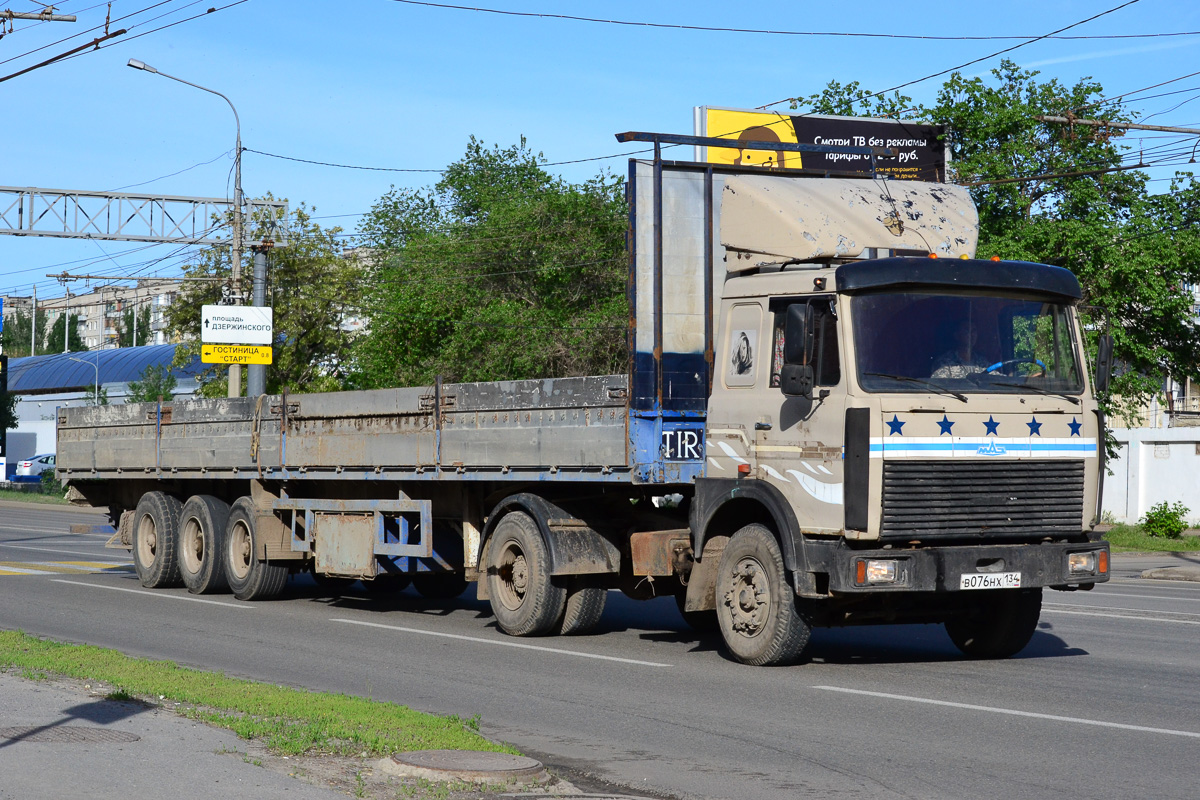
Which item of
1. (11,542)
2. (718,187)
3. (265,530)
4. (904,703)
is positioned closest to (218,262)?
(11,542)

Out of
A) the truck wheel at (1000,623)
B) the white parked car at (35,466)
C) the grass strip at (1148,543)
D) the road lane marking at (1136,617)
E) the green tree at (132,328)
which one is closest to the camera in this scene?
the truck wheel at (1000,623)

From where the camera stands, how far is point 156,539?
1791 cm

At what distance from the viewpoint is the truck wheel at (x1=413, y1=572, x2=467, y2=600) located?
16438mm

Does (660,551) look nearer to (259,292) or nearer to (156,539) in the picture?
(156,539)

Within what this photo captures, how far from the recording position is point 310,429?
15.2m

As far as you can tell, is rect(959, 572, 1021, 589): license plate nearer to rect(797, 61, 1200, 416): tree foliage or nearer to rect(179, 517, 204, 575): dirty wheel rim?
rect(179, 517, 204, 575): dirty wheel rim

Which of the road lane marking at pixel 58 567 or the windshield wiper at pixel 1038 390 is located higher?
the windshield wiper at pixel 1038 390

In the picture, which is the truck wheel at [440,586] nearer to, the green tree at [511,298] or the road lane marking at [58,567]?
the road lane marking at [58,567]

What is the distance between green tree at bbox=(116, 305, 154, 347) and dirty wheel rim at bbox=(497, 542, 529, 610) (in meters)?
129

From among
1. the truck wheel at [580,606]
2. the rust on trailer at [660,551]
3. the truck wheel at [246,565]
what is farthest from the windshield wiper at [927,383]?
the truck wheel at [246,565]

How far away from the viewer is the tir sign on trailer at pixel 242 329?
105ft

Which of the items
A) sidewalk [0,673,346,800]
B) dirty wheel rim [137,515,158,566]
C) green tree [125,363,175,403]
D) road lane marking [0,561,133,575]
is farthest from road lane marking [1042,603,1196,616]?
→ green tree [125,363,175,403]

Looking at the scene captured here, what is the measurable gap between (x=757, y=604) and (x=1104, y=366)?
3.03 metres

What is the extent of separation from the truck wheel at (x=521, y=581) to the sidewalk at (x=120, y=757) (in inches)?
174
